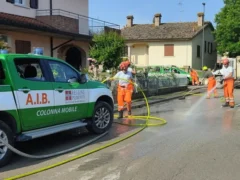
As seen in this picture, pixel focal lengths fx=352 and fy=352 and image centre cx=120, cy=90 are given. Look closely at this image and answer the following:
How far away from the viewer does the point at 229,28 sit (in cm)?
3575

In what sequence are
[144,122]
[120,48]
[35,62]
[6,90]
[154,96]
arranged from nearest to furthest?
[6,90] → [35,62] → [144,122] → [120,48] → [154,96]

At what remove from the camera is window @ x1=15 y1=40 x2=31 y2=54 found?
632 inches

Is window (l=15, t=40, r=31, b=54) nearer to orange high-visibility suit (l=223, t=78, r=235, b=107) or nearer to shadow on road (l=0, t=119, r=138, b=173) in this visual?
shadow on road (l=0, t=119, r=138, b=173)

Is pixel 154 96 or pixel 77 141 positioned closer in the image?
pixel 77 141

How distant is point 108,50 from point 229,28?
23.1 meters

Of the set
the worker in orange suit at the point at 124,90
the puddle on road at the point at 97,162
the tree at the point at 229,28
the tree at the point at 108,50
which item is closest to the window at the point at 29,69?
the puddle on road at the point at 97,162

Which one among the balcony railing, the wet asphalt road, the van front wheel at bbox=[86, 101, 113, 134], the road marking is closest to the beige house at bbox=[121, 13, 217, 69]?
the balcony railing

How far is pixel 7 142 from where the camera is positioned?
19.5 feet

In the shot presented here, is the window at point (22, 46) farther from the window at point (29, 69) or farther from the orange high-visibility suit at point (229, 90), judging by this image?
the window at point (29, 69)

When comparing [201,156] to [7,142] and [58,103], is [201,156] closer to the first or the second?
[58,103]

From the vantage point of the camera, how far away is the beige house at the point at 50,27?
15477mm

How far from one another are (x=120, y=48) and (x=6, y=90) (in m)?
11.2

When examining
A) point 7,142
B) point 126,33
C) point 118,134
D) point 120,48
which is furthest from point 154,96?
point 126,33

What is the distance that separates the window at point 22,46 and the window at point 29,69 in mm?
9713
